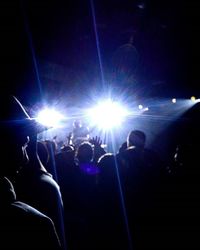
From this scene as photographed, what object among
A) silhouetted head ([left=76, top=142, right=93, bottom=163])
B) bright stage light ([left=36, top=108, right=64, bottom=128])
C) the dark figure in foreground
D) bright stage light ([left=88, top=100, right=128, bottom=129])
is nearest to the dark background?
bright stage light ([left=36, top=108, right=64, bottom=128])

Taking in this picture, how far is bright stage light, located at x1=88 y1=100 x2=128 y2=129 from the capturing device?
9.89 metres

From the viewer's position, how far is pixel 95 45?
5.49m

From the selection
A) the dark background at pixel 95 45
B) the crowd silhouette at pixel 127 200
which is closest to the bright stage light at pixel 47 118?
→ the dark background at pixel 95 45

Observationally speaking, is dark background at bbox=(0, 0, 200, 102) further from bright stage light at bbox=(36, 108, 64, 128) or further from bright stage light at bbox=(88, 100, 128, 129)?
bright stage light at bbox=(88, 100, 128, 129)

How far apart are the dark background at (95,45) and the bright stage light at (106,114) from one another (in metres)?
2.12

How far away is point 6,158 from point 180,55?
5765 mm

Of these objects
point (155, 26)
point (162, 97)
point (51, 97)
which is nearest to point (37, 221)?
point (155, 26)

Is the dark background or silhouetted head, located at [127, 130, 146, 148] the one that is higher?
the dark background

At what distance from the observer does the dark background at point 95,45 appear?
425cm

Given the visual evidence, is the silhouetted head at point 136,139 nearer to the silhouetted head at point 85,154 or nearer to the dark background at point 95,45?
the silhouetted head at point 85,154

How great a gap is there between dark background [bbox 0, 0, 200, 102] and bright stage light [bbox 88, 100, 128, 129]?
212 cm

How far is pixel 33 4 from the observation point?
3945mm

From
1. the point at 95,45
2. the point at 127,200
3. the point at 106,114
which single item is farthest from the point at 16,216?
the point at 106,114

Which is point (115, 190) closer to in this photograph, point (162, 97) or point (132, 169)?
point (132, 169)
